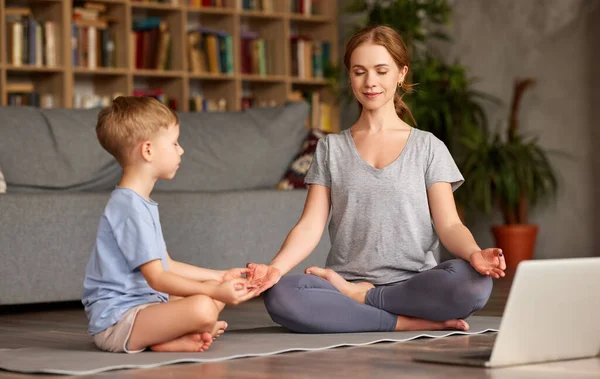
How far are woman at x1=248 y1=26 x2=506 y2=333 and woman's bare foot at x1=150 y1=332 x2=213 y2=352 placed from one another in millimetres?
261

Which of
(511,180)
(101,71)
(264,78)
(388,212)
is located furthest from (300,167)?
(264,78)

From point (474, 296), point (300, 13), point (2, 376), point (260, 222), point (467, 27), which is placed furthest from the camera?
point (300, 13)

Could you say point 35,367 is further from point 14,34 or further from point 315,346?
point 14,34

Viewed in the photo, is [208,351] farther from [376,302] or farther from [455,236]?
[455,236]

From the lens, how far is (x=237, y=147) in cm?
424

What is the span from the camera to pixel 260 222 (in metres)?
3.74

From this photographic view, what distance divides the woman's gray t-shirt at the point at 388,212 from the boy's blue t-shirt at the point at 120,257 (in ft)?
1.81

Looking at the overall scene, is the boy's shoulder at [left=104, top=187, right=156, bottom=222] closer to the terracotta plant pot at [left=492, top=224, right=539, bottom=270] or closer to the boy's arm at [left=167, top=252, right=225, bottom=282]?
the boy's arm at [left=167, top=252, right=225, bottom=282]

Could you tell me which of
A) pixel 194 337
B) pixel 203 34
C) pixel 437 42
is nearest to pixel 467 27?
pixel 437 42

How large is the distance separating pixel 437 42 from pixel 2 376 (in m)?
4.80

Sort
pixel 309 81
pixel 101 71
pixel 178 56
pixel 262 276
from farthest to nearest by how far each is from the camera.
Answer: pixel 309 81
pixel 178 56
pixel 101 71
pixel 262 276

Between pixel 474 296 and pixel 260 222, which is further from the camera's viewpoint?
pixel 260 222

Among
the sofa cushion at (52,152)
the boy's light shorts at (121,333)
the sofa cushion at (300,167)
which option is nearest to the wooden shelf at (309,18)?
the sofa cushion at (300,167)

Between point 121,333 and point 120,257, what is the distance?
164mm
